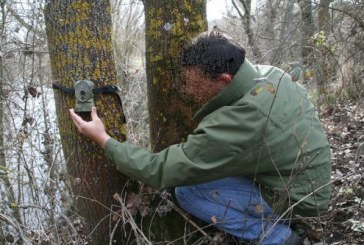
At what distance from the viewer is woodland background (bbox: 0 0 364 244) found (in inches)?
104

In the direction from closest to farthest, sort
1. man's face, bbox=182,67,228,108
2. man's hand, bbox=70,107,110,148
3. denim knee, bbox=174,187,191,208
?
1. man's face, bbox=182,67,228,108
2. man's hand, bbox=70,107,110,148
3. denim knee, bbox=174,187,191,208

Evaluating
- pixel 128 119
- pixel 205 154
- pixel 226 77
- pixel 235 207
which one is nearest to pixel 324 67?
pixel 128 119

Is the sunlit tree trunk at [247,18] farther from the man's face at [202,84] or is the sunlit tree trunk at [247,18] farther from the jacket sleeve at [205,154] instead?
the jacket sleeve at [205,154]

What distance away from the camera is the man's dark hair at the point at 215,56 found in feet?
7.70

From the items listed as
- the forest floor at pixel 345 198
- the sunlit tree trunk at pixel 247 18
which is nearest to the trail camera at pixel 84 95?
the forest floor at pixel 345 198

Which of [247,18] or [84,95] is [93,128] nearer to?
[84,95]

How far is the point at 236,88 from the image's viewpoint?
234 centimetres

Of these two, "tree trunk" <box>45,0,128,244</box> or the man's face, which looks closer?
the man's face

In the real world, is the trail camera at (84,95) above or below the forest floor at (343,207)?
above

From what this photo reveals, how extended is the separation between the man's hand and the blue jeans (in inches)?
24.3

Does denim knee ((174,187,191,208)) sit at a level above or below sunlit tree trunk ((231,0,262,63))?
below

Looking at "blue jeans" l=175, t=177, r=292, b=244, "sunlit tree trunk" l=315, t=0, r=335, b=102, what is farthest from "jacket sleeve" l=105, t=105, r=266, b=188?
"sunlit tree trunk" l=315, t=0, r=335, b=102

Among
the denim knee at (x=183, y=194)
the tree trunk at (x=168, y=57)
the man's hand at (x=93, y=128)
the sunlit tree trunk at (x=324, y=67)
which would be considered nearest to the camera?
the man's hand at (x=93, y=128)

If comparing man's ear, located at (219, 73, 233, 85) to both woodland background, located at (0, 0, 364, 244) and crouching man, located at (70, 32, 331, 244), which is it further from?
woodland background, located at (0, 0, 364, 244)
